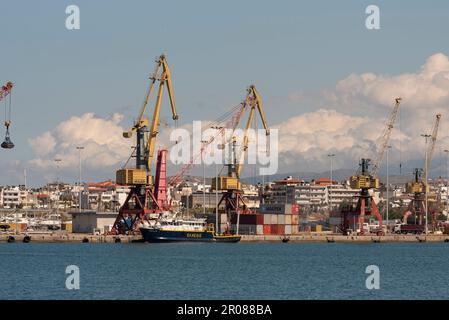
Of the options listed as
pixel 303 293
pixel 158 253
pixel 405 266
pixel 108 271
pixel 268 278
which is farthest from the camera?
pixel 158 253

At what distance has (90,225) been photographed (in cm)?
18500

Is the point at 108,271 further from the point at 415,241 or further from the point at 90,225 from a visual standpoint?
the point at 415,241

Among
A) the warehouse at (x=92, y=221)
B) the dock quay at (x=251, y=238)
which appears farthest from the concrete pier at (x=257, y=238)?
the warehouse at (x=92, y=221)

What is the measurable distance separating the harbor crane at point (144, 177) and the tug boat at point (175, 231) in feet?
16.9

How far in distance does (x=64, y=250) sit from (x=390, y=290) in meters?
69.1

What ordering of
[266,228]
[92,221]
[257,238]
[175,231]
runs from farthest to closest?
[266,228]
[92,221]
[257,238]
[175,231]

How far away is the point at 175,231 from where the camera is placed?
152 m

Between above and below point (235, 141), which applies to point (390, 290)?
below

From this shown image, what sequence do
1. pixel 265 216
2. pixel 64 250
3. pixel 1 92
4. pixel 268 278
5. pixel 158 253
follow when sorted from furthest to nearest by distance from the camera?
pixel 265 216
pixel 1 92
pixel 64 250
pixel 158 253
pixel 268 278

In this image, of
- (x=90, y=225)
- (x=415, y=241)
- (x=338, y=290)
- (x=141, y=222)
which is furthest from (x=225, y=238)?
(x=338, y=290)

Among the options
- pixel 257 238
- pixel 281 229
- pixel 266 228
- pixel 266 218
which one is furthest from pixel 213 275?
pixel 281 229

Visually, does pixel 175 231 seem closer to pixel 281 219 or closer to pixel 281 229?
pixel 281 219

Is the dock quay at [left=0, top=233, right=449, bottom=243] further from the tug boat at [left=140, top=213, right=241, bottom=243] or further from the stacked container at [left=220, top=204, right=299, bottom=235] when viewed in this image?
the stacked container at [left=220, top=204, right=299, bottom=235]

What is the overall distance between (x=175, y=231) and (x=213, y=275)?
65306 millimetres
